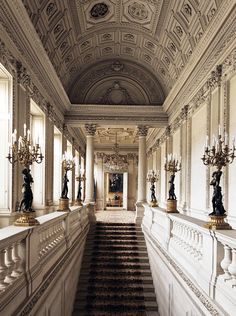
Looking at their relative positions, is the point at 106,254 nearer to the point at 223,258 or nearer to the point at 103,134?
the point at 223,258

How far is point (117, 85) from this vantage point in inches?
596

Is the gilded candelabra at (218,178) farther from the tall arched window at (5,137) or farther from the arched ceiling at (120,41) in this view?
the tall arched window at (5,137)

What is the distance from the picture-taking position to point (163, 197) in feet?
57.0

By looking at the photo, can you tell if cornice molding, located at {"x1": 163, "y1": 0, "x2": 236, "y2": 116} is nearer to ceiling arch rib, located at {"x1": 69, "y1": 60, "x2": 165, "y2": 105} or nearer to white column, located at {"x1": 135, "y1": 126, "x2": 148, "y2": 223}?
ceiling arch rib, located at {"x1": 69, "y1": 60, "x2": 165, "y2": 105}

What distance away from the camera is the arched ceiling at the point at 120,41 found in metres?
9.52

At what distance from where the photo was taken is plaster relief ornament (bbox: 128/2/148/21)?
35.5 ft

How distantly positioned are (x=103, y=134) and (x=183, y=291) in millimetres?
19025

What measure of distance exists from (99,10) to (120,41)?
250cm

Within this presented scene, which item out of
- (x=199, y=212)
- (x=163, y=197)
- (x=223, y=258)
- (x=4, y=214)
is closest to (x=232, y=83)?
(x=199, y=212)

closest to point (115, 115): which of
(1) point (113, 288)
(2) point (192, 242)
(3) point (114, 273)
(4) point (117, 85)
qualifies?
(4) point (117, 85)

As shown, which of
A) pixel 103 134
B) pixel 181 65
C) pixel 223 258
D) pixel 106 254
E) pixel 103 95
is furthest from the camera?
pixel 103 134

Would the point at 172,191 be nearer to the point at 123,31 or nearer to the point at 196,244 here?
the point at 196,244

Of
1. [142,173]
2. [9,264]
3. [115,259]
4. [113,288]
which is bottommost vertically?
[113,288]

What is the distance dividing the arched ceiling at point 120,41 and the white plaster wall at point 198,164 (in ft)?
7.47
